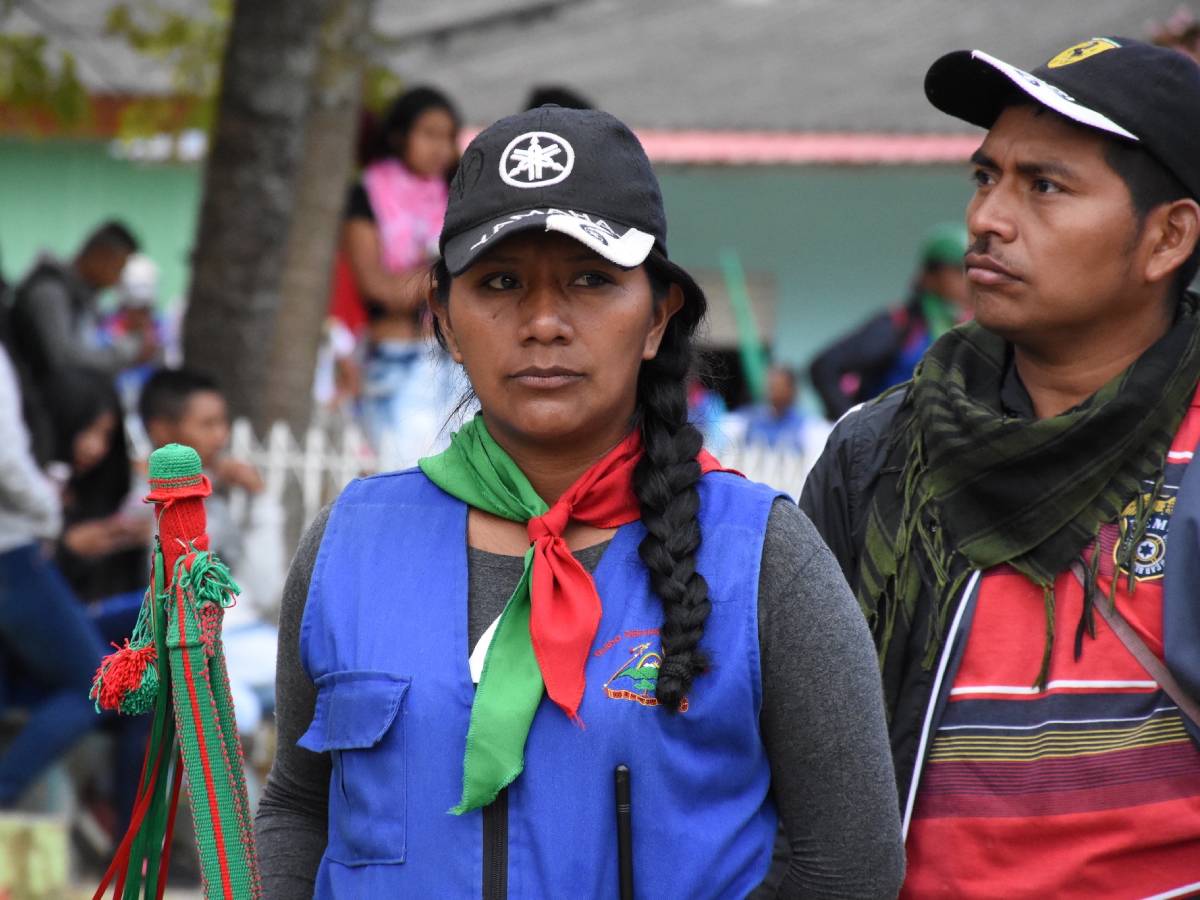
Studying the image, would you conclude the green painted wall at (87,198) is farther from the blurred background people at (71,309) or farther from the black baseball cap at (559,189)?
the black baseball cap at (559,189)

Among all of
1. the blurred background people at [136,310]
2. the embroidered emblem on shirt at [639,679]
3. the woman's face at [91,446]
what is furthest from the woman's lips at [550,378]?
Result: the blurred background people at [136,310]

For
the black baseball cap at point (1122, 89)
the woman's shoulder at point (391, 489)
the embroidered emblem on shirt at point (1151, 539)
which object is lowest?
the embroidered emblem on shirt at point (1151, 539)

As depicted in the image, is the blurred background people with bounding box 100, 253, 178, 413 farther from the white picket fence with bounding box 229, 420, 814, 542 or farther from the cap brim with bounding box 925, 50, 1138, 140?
the cap brim with bounding box 925, 50, 1138, 140

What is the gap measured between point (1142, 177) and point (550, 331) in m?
1.11

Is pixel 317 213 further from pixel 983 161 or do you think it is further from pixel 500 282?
pixel 500 282

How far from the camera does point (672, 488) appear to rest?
229cm

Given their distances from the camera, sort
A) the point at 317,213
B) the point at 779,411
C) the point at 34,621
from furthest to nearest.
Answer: the point at 779,411 < the point at 317,213 < the point at 34,621

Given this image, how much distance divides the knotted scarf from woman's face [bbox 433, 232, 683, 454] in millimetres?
693

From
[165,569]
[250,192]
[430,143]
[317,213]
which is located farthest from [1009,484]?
[317,213]

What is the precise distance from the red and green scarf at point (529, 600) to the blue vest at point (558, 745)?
0.03m

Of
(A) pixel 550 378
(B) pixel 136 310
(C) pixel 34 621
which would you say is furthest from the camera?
(B) pixel 136 310

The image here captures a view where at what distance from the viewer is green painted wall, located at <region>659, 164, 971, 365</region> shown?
1466 cm

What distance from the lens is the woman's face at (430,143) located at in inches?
302

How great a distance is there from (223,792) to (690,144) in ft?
40.6
